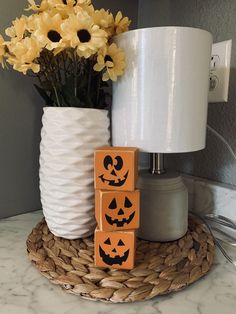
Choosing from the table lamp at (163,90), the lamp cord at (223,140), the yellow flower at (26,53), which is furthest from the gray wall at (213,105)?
the yellow flower at (26,53)

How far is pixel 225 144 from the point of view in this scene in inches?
26.0

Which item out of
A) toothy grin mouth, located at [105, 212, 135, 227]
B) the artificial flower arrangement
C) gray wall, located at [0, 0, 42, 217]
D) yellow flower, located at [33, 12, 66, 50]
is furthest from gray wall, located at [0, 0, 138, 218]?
toothy grin mouth, located at [105, 212, 135, 227]

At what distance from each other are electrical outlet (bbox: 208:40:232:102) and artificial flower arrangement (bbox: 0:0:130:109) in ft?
0.80

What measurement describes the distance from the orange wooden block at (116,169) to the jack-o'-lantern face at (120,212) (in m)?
0.02

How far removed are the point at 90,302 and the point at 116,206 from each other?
0.14 m

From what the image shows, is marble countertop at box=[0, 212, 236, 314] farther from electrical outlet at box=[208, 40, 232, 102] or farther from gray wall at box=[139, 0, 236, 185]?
electrical outlet at box=[208, 40, 232, 102]

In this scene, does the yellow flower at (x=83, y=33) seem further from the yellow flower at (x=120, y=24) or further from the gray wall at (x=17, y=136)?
the gray wall at (x=17, y=136)

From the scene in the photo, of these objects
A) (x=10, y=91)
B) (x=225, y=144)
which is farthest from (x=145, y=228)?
(x=10, y=91)

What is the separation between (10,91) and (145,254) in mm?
454

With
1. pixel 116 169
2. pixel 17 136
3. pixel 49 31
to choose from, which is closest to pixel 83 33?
pixel 49 31

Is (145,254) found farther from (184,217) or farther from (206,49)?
(206,49)

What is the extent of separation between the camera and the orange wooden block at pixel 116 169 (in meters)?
0.43

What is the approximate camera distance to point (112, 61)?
470 mm

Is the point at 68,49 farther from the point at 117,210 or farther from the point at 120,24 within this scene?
the point at 117,210
